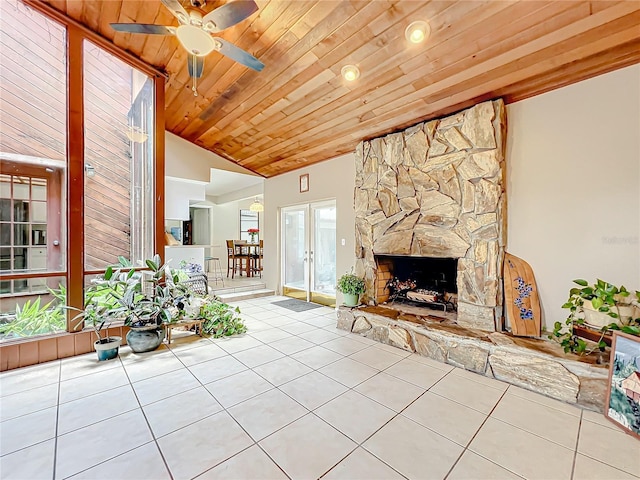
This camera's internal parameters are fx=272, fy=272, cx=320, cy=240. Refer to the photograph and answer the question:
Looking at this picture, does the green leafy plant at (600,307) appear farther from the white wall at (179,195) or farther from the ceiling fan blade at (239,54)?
the white wall at (179,195)

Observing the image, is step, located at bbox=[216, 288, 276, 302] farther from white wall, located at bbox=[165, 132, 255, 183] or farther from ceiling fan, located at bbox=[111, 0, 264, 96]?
ceiling fan, located at bbox=[111, 0, 264, 96]

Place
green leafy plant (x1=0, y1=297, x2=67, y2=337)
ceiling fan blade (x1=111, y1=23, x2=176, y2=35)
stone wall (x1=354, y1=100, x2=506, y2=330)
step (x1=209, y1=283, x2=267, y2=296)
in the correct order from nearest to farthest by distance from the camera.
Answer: ceiling fan blade (x1=111, y1=23, x2=176, y2=35) → green leafy plant (x1=0, y1=297, x2=67, y2=337) → stone wall (x1=354, y1=100, x2=506, y2=330) → step (x1=209, y1=283, x2=267, y2=296)

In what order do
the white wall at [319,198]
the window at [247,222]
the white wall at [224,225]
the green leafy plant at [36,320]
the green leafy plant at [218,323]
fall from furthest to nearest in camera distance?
the window at [247,222] < the white wall at [224,225] < the white wall at [319,198] < the green leafy plant at [218,323] < the green leafy plant at [36,320]

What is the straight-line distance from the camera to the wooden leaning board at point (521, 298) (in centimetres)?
283

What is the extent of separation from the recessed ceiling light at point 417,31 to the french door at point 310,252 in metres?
3.03

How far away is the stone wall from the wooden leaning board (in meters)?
0.10

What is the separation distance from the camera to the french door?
5453mm

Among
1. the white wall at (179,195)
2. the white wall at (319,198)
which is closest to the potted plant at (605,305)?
the white wall at (319,198)

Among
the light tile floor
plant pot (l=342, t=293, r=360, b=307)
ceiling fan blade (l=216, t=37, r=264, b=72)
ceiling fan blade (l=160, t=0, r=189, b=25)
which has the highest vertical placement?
ceiling fan blade (l=160, t=0, r=189, b=25)

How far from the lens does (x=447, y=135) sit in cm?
328

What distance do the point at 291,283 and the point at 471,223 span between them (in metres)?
4.16

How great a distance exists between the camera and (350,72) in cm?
291

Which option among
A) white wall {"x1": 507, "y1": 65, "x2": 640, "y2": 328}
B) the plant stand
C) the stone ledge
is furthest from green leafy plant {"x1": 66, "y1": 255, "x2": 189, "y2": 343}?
white wall {"x1": 507, "y1": 65, "x2": 640, "y2": 328}

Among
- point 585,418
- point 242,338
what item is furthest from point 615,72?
point 242,338
